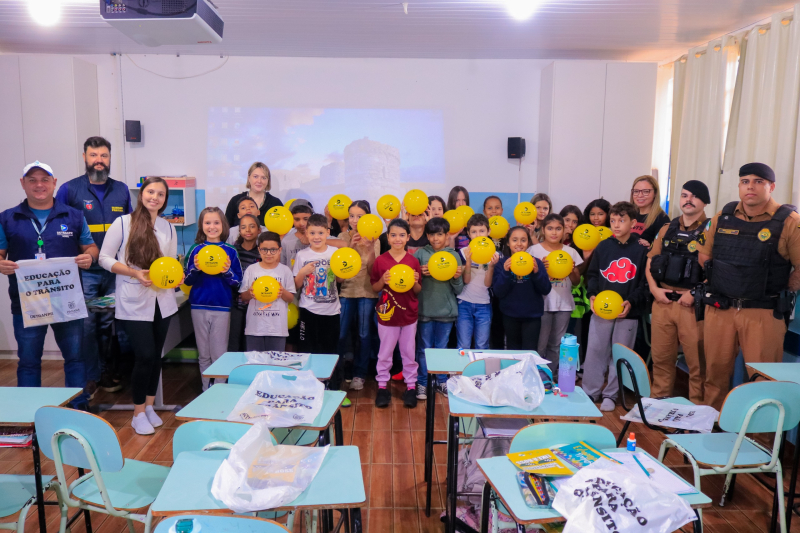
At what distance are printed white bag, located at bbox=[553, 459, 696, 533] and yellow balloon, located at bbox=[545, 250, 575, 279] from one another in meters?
2.21

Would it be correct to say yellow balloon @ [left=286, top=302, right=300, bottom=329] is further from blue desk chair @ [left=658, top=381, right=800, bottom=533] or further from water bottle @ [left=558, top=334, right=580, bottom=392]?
blue desk chair @ [left=658, top=381, right=800, bottom=533]

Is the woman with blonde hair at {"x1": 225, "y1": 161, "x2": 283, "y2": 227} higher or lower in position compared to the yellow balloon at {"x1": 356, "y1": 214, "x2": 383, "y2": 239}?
higher

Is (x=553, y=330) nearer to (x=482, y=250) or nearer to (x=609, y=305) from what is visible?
(x=609, y=305)

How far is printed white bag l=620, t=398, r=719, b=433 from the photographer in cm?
248

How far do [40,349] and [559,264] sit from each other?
10.5ft

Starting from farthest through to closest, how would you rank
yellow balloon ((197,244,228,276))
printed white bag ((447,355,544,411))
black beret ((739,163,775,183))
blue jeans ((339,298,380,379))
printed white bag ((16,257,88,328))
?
blue jeans ((339,298,380,379)) < yellow balloon ((197,244,228,276)) < printed white bag ((16,257,88,328)) < black beret ((739,163,775,183)) < printed white bag ((447,355,544,411))

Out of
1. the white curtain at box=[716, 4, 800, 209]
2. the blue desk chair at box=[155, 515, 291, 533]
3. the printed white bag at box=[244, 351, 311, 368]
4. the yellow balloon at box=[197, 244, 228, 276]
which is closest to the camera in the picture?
the blue desk chair at box=[155, 515, 291, 533]

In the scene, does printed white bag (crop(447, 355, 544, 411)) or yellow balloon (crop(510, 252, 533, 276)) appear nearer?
printed white bag (crop(447, 355, 544, 411))

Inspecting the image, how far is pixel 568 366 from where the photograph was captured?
7.64 feet

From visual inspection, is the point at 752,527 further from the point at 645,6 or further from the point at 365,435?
the point at 645,6

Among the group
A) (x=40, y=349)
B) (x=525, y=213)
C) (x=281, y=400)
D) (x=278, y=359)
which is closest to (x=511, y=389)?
(x=281, y=400)

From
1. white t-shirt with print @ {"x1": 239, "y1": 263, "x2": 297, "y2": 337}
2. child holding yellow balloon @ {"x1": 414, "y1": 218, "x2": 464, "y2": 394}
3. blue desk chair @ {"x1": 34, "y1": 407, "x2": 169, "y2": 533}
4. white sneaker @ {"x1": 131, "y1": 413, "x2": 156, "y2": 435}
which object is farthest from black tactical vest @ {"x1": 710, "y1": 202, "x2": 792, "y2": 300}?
white sneaker @ {"x1": 131, "y1": 413, "x2": 156, "y2": 435}

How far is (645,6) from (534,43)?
3.76 ft

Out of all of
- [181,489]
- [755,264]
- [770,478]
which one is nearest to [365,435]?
[181,489]
